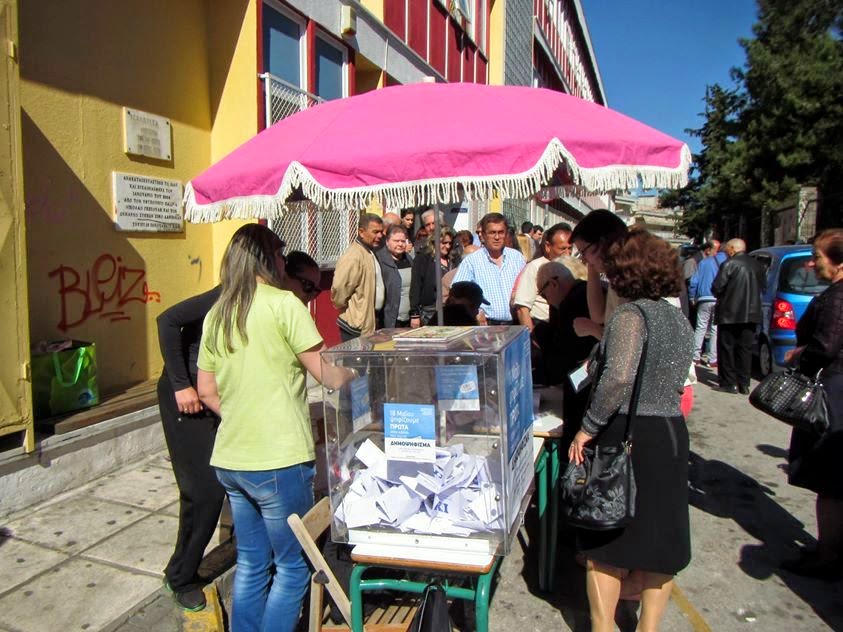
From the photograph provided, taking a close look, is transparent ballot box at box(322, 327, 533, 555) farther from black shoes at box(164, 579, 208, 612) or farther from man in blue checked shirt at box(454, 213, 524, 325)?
man in blue checked shirt at box(454, 213, 524, 325)

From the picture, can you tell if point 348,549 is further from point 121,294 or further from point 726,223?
point 726,223

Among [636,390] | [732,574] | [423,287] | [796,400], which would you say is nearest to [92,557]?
[636,390]

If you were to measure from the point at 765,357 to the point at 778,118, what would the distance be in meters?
21.4

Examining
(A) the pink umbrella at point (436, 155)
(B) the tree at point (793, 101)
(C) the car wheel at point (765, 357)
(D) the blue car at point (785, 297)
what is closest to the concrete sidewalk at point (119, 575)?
(A) the pink umbrella at point (436, 155)

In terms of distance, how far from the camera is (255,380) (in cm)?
254

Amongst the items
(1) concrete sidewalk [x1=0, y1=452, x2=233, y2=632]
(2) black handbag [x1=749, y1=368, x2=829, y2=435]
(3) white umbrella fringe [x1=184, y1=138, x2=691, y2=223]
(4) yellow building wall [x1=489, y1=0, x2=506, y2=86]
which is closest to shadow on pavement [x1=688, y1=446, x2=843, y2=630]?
(2) black handbag [x1=749, y1=368, x2=829, y2=435]

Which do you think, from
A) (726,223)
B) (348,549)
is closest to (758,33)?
(726,223)

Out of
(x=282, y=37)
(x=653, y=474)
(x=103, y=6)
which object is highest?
(x=282, y=37)

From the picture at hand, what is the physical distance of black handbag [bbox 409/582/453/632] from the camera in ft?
7.12

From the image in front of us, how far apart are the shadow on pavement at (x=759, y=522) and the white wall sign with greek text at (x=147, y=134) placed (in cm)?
521

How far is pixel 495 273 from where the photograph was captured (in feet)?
17.4

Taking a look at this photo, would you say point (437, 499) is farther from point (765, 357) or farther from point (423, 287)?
point (765, 357)

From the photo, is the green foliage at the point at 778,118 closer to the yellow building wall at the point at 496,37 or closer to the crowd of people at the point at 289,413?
the yellow building wall at the point at 496,37

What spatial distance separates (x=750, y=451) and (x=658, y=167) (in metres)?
4.17
